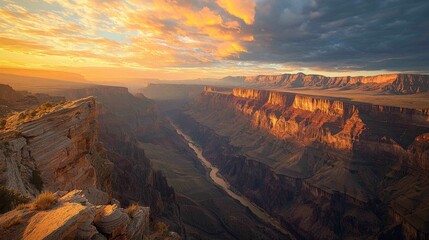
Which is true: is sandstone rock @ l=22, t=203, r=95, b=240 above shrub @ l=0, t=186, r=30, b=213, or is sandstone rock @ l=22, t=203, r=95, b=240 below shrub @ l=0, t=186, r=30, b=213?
above

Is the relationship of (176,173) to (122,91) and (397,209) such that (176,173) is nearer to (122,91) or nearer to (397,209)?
(397,209)

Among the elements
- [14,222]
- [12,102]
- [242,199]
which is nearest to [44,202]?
[14,222]

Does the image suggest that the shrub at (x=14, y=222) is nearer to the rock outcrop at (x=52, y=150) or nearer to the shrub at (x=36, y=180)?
the rock outcrop at (x=52, y=150)

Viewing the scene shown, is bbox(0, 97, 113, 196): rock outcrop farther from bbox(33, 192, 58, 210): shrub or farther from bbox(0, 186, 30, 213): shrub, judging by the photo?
bbox(33, 192, 58, 210): shrub

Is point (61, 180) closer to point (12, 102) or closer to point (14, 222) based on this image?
point (14, 222)

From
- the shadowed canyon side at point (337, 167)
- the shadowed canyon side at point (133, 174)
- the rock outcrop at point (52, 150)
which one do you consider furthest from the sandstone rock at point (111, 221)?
the shadowed canyon side at point (337, 167)

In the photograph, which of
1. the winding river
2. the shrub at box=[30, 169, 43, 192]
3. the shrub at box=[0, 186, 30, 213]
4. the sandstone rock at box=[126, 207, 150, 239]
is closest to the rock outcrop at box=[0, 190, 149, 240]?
the sandstone rock at box=[126, 207, 150, 239]

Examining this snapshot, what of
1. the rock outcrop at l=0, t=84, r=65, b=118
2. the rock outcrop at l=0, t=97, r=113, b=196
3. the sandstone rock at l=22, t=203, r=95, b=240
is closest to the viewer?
the sandstone rock at l=22, t=203, r=95, b=240
